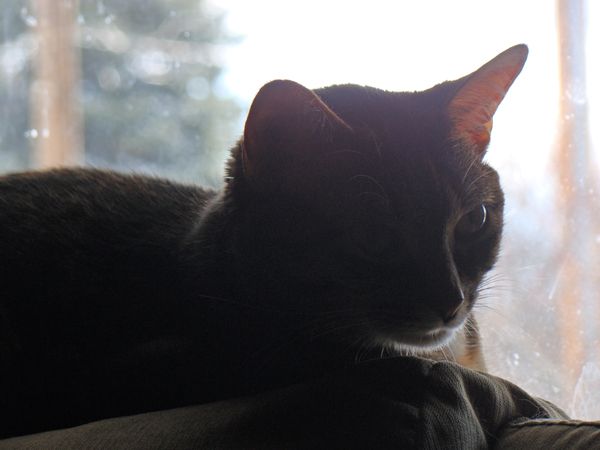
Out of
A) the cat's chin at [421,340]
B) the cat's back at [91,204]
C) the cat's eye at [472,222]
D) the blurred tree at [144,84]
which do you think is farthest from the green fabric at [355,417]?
the blurred tree at [144,84]

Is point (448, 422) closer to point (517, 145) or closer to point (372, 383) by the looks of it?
point (372, 383)

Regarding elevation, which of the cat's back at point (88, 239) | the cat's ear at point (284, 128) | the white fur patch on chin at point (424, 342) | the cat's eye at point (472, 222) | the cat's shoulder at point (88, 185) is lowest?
the white fur patch on chin at point (424, 342)

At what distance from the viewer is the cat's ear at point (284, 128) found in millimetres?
909

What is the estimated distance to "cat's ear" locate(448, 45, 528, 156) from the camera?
100cm

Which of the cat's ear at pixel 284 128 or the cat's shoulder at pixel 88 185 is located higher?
the cat's ear at pixel 284 128

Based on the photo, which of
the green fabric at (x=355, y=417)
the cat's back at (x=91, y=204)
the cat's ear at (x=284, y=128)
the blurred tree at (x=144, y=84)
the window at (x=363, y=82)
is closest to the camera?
the green fabric at (x=355, y=417)

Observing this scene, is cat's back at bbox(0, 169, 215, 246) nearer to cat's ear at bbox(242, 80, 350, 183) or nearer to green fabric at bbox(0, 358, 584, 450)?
cat's ear at bbox(242, 80, 350, 183)

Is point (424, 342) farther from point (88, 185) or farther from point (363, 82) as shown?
point (363, 82)

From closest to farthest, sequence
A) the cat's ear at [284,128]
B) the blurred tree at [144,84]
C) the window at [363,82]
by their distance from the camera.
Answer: the cat's ear at [284,128] → the window at [363,82] → the blurred tree at [144,84]

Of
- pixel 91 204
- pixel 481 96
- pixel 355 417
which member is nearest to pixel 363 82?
pixel 481 96

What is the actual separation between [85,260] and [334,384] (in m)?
0.49

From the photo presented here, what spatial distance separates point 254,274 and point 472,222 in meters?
0.31

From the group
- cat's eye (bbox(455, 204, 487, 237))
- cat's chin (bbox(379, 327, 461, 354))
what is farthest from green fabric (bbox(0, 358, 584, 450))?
cat's eye (bbox(455, 204, 487, 237))

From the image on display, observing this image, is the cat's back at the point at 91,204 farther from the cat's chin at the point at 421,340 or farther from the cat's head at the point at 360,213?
the cat's chin at the point at 421,340
